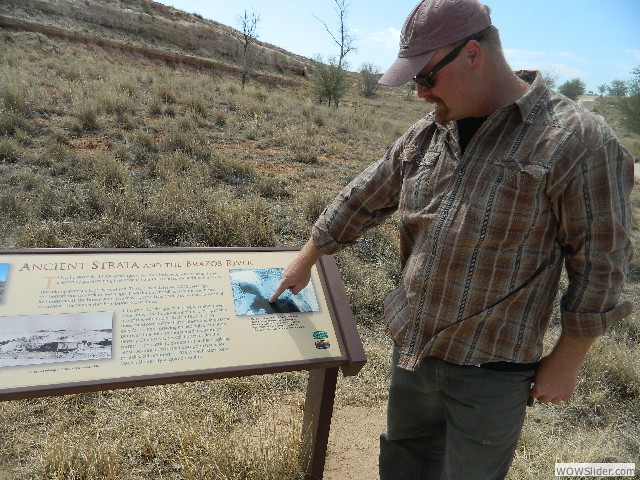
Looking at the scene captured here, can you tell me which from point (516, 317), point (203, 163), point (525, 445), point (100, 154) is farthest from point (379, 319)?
point (100, 154)

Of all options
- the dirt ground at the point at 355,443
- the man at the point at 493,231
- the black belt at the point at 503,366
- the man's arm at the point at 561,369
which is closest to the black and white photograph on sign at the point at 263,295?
the man at the point at 493,231

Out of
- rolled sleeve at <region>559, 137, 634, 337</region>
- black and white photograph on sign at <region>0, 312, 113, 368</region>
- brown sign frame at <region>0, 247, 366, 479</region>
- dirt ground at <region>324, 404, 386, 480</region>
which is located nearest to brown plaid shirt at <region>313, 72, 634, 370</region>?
rolled sleeve at <region>559, 137, 634, 337</region>

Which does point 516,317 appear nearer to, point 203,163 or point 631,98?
point 203,163

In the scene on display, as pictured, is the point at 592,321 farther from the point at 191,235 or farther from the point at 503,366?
the point at 191,235

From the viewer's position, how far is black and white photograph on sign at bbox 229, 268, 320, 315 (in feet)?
6.80

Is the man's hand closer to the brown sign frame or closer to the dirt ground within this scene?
the brown sign frame

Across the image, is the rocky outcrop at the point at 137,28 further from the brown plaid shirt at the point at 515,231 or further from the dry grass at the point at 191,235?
the brown plaid shirt at the point at 515,231

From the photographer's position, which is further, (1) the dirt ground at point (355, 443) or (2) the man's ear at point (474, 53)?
(1) the dirt ground at point (355, 443)

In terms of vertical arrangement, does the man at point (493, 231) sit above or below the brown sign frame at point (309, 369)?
above

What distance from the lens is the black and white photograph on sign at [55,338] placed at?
1.70 meters

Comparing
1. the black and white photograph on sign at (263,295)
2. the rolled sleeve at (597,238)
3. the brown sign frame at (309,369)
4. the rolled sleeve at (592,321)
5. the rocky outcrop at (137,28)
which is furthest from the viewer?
the rocky outcrop at (137,28)

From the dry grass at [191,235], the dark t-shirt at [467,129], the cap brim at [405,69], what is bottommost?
the dry grass at [191,235]

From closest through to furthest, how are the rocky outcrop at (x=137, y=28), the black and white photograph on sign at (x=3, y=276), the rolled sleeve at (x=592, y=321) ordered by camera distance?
1. the rolled sleeve at (x=592, y=321)
2. the black and white photograph on sign at (x=3, y=276)
3. the rocky outcrop at (x=137, y=28)

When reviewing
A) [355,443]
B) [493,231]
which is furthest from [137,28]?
[493,231]
